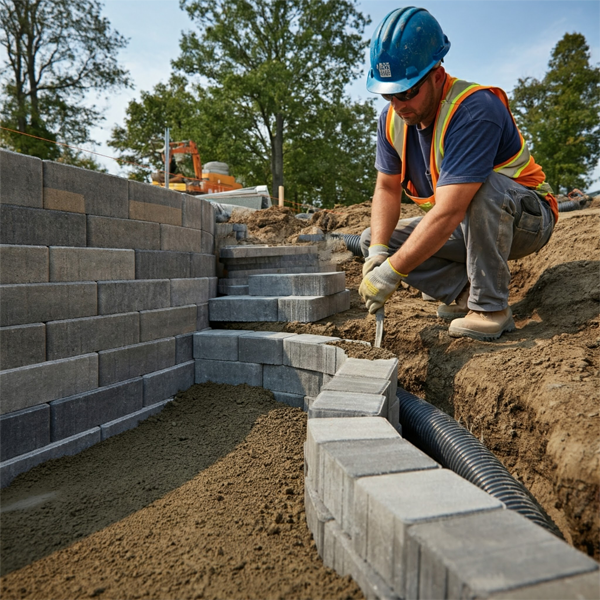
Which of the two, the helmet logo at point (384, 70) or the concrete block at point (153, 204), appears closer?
the helmet logo at point (384, 70)

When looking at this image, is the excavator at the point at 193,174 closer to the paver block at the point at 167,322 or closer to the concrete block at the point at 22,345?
the paver block at the point at 167,322

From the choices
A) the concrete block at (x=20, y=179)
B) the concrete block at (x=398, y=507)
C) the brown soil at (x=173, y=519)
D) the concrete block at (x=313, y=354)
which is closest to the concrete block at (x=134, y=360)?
the brown soil at (x=173, y=519)

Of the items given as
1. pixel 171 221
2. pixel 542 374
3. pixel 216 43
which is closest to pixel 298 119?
pixel 216 43

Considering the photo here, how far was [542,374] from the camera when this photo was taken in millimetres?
2693

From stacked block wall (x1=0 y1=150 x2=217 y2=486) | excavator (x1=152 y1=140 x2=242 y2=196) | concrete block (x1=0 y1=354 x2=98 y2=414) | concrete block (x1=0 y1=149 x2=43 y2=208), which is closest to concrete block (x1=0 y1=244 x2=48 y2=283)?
stacked block wall (x1=0 y1=150 x2=217 y2=486)

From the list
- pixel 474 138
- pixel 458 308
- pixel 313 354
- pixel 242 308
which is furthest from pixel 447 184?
pixel 242 308

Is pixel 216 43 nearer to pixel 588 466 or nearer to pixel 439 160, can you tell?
pixel 439 160

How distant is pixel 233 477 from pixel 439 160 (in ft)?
8.19

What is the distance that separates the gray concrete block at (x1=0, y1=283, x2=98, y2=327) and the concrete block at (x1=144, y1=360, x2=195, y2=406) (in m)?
0.78

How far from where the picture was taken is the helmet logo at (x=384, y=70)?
300cm

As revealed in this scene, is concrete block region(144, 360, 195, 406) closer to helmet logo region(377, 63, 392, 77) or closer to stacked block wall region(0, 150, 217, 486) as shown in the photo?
stacked block wall region(0, 150, 217, 486)

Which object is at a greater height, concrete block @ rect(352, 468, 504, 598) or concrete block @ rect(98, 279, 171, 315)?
concrete block @ rect(98, 279, 171, 315)

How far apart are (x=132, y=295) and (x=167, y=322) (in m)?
0.43

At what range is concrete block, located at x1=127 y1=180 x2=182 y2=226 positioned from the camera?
3.51 metres
